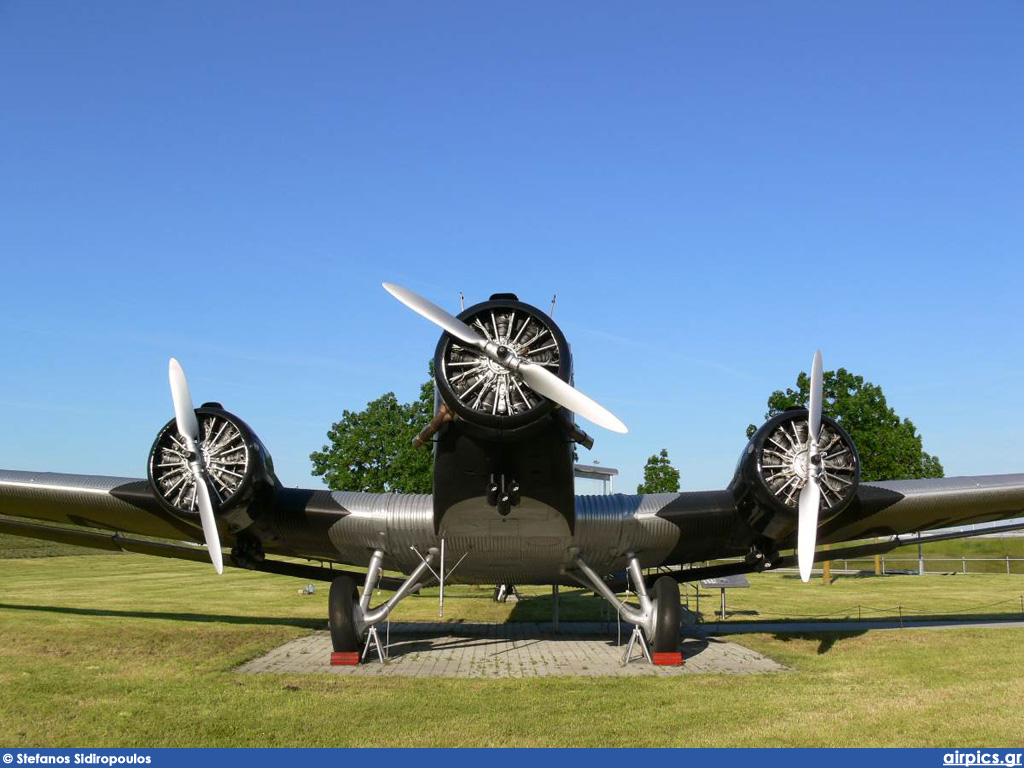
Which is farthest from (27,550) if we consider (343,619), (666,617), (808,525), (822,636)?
(808,525)

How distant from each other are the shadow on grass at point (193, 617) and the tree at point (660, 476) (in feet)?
180

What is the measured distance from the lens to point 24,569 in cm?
4172

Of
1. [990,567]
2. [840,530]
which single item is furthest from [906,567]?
[840,530]

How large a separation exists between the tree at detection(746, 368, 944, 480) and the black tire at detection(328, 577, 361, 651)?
24.8 m

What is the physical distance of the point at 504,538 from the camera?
14.2 metres

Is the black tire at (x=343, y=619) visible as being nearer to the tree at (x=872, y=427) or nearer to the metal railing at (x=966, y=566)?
the tree at (x=872, y=427)

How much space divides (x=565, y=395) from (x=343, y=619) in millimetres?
6572

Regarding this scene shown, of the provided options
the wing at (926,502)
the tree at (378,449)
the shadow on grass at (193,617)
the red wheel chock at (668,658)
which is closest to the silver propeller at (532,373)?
the red wheel chock at (668,658)

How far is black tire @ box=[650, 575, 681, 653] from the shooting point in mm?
14250

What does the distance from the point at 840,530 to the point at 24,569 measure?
41.1 metres

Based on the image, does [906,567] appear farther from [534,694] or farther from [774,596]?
[534,694]

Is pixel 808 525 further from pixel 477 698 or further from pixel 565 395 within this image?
pixel 477 698

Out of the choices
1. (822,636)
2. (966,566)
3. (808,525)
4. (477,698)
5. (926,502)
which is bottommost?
(966,566)

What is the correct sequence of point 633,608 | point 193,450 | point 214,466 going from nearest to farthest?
point 193,450 → point 214,466 → point 633,608
